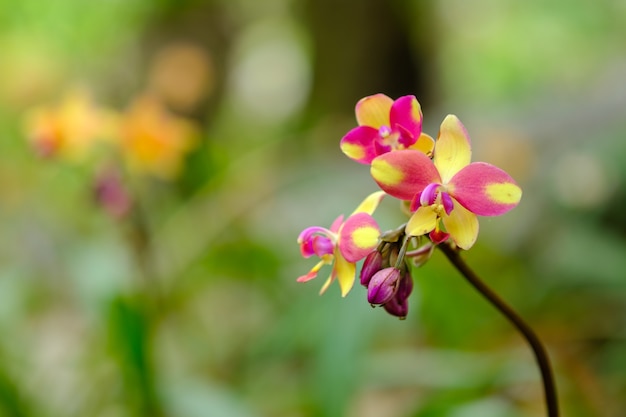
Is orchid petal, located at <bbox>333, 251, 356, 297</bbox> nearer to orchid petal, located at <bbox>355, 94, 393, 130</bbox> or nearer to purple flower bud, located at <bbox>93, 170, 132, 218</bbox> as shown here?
orchid petal, located at <bbox>355, 94, 393, 130</bbox>

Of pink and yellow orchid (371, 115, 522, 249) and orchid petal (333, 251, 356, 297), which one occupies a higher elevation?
pink and yellow orchid (371, 115, 522, 249)

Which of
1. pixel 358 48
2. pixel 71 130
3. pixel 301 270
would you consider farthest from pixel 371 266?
pixel 358 48

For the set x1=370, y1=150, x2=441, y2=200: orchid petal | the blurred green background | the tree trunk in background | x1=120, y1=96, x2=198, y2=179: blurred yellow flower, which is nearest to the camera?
x1=370, y1=150, x2=441, y2=200: orchid petal

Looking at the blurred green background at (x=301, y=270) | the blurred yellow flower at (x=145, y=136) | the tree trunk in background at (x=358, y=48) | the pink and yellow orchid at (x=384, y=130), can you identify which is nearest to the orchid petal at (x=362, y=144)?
the pink and yellow orchid at (x=384, y=130)

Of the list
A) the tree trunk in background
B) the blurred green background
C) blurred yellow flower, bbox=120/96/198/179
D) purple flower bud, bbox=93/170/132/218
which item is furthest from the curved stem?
the tree trunk in background

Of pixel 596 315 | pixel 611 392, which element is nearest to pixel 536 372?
pixel 611 392

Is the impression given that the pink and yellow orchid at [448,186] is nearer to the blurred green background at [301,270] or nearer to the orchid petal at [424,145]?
the orchid petal at [424,145]

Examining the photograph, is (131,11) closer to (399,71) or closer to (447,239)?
(399,71)
